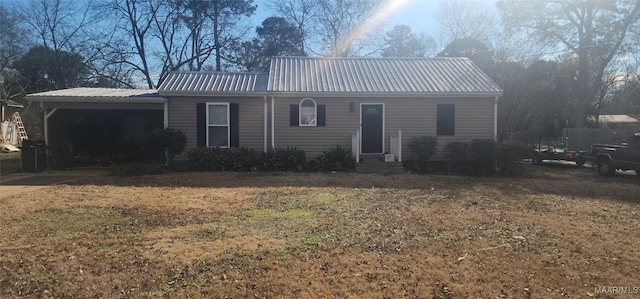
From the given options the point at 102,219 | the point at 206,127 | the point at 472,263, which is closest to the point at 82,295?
the point at 102,219

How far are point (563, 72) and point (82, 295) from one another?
32.4 m

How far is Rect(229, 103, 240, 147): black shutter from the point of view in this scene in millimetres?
13977

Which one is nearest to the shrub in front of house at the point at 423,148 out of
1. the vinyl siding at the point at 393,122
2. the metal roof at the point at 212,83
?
the vinyl siding at the point at 393,122

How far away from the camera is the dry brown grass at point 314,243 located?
3.88 meters

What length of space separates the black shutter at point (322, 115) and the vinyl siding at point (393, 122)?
3.9 inches

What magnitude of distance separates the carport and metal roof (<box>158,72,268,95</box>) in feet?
2.18

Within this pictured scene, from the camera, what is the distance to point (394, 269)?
424 centimetres

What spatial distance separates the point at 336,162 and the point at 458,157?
431cm

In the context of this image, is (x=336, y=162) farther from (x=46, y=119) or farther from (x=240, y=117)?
(x=46, y=119)

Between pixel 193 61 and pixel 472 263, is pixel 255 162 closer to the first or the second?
pixel 472 263

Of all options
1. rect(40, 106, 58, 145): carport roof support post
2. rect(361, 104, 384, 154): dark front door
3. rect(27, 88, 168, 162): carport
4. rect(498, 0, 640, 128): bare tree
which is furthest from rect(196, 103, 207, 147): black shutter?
rect(498, 0, 640, 128): bare tree

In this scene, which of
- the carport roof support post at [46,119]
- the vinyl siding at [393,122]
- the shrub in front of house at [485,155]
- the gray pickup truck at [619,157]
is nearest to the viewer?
the gray pickup truck at [619,157]

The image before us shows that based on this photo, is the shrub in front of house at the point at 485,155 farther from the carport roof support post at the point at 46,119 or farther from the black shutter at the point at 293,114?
the carport roof support post at the point at 46,119

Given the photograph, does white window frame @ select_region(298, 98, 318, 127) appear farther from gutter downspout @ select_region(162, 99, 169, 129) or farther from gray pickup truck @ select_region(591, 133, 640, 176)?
gray pickup truck @ select_region(591, 133, 640, 176)
